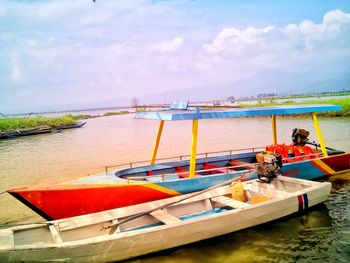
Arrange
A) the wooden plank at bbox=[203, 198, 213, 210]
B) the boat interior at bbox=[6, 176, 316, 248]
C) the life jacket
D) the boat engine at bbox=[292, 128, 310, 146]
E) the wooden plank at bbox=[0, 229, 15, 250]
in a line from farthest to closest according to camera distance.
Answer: the boat engine at bbox=[292, 128, 310, 146] < the life jacket < the wooden plank at bbox=[203, 198, 213, 210] < the boat interior at bbox=[6, 176, 316, 248] < the wooden plank at bbox=[0, 229, 15, 250]

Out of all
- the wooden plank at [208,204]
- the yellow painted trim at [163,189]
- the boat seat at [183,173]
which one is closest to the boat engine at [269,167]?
the wooden plank at [208,204]

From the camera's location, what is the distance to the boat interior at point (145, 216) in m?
6.17

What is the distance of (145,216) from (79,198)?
172 centimetres

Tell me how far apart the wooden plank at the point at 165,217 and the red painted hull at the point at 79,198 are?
88cm

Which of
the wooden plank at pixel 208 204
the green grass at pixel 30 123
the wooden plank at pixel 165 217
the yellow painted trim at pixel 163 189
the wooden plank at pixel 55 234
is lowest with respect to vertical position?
the wooden plank at pixel 208 204

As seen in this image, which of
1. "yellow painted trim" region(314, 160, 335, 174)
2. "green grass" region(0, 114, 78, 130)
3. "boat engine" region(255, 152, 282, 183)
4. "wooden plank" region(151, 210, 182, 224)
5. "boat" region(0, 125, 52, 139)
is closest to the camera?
"wooden plank" region(151, 210, 182, 224)

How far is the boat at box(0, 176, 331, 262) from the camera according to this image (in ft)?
17.7

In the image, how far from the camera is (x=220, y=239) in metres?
6.88

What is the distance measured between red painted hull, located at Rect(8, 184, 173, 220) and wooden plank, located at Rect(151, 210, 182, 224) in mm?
881

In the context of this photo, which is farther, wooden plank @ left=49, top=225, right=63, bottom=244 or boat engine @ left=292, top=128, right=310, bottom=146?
boat engine @ left=292, top=128, right=310, bottom=146

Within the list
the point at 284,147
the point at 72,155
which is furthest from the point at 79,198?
the point at 72,155

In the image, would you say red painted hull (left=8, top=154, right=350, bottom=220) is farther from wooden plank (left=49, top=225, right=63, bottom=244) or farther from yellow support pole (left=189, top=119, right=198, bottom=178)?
wooden plank (left=49, top=225, right=63, bottom=244)

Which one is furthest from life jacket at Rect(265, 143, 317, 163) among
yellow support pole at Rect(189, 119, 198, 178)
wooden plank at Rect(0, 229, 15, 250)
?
wooden plank at Rect(0, 229, 15, 250)

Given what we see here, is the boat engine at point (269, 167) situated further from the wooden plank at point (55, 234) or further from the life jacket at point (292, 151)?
the wooden plank at point (55, 234)
